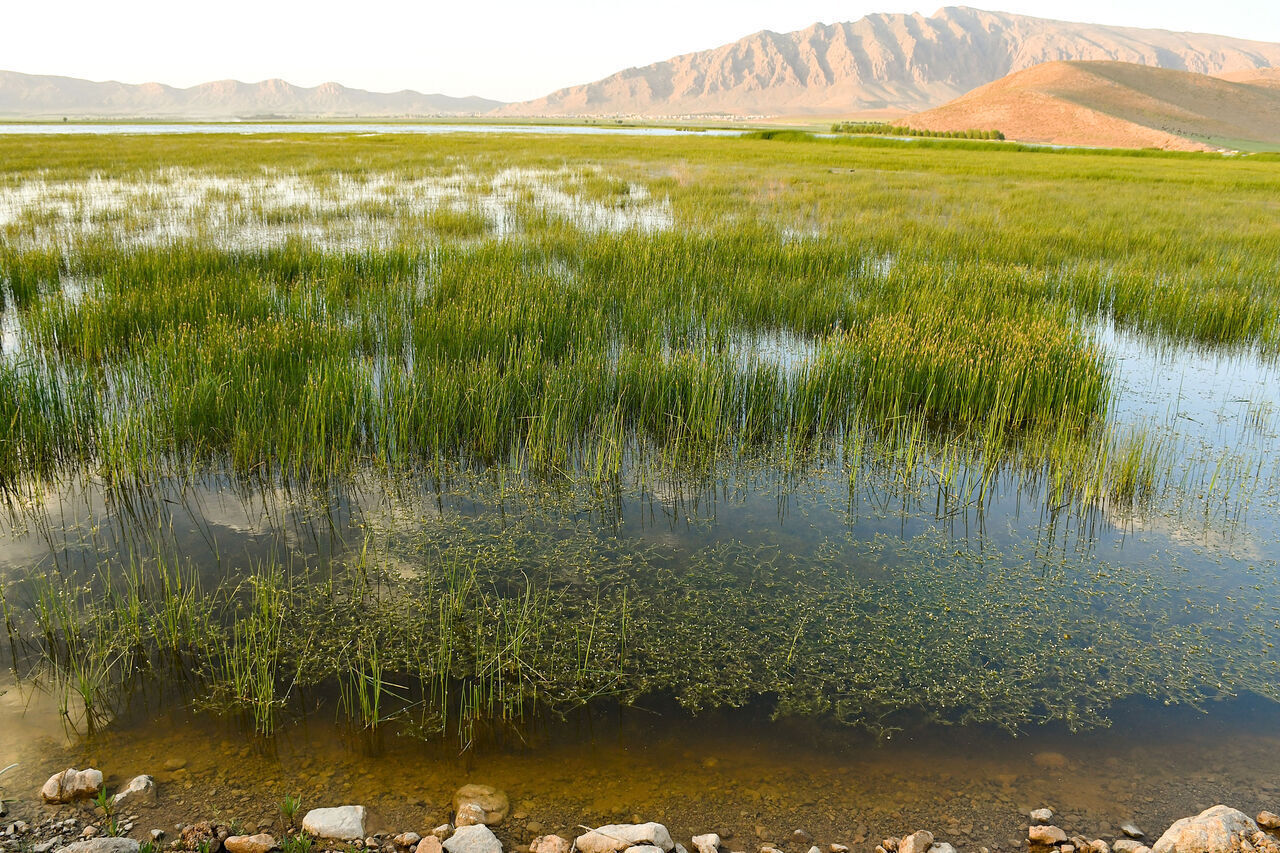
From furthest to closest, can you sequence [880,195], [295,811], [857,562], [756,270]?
1. [880,195]
2. [756,270]
3. [857,562]
4. [295,811]

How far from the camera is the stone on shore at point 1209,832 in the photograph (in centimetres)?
261

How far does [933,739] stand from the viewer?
10.8ft

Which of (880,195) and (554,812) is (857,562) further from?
(880,195)

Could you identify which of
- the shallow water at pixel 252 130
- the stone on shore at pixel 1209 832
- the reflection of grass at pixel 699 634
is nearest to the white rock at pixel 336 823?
the reflection of grass at pixel 699 634

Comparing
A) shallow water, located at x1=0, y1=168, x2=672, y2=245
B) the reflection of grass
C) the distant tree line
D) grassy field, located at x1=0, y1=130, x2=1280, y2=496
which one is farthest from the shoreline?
the distant tree line

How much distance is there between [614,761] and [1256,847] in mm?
2334

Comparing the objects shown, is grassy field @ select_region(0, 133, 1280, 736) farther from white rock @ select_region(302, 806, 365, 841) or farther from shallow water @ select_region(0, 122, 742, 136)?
shallow water @ select_region(0, 122, 742, 136)

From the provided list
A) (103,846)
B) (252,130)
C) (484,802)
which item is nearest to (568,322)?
(484,802)

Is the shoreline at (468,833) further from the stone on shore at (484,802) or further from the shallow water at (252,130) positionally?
the shallow water at (252,130)

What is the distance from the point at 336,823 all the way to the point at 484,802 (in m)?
0.53

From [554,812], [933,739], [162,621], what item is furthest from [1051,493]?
[162,621]

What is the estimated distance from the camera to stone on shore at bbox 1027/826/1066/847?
2.76 metres

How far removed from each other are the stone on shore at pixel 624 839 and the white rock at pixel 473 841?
0.30 metres

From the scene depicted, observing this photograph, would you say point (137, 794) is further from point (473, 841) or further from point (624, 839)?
point (624, 839)
